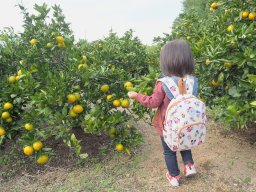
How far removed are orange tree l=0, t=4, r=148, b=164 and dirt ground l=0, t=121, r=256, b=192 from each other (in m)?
0.28

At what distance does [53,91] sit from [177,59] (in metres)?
1.06

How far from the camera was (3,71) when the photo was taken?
125 inches

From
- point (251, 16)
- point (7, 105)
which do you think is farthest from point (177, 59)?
point (7, 105)

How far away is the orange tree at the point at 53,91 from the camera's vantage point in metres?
2.65

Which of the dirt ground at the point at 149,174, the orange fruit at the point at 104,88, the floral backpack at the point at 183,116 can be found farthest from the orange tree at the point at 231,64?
the orange fruit at the point at 104,88

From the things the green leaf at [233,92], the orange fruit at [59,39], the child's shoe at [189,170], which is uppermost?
the orange fruit at [59,39]

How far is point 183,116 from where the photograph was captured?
7.36 ft

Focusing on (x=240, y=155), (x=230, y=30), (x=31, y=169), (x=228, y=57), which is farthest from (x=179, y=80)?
(x=31, y=169)

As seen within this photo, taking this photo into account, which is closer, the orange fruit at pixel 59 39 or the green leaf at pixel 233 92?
the green leaf at pixel 233 92

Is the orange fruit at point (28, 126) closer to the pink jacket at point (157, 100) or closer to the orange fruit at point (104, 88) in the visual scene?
the orange fruit at point (104, 88)

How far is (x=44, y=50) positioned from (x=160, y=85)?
4.39ft

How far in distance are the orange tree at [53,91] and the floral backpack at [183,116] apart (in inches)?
22.9

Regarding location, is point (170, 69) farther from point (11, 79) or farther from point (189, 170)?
point (11, 79)

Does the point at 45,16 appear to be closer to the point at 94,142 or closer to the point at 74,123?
the point at 74,123
